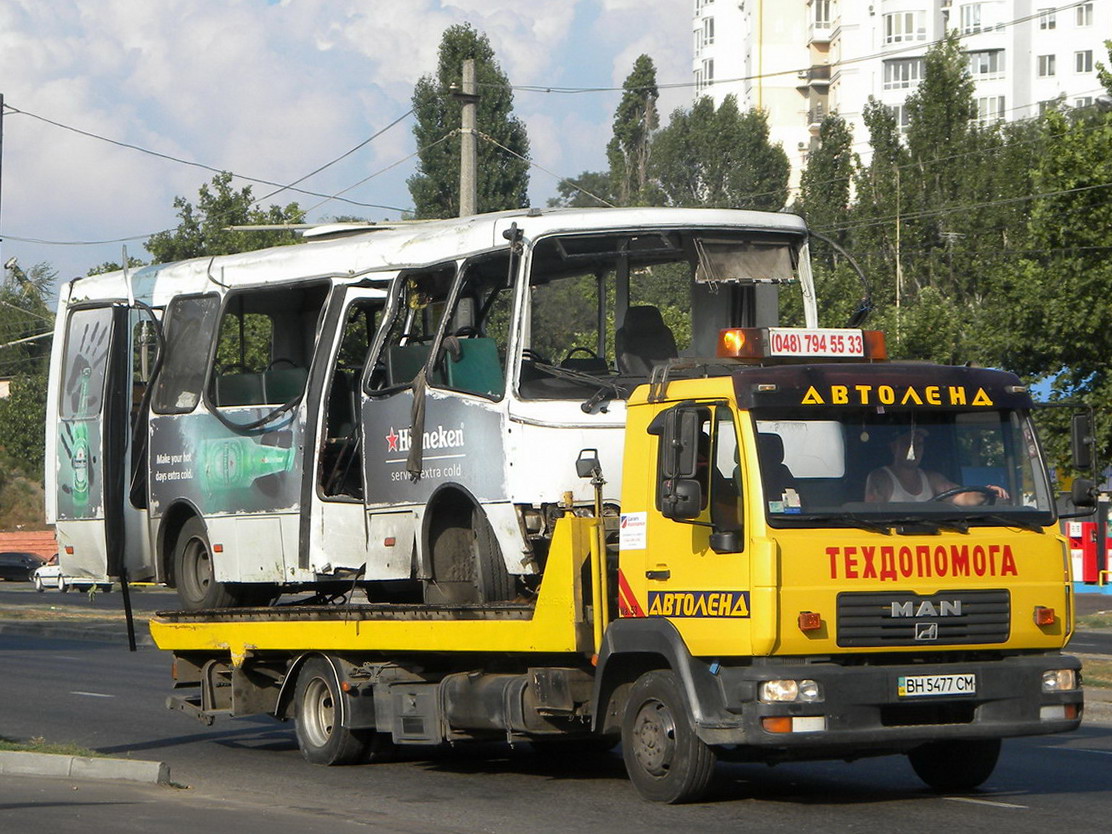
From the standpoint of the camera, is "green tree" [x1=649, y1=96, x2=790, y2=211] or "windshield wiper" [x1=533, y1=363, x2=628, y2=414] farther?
"green tree" [x1=649, y1=96, x2=790, y2=211]

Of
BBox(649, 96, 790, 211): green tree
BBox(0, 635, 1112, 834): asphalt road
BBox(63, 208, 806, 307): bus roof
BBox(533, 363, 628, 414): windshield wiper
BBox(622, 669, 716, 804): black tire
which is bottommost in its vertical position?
BBox(0, 635, 1112, 834): asphalt road

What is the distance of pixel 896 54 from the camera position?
90.3 m

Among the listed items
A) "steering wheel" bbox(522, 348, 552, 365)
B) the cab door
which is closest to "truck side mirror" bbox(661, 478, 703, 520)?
"steering wheel" bbox(522, 348, 552, 365)

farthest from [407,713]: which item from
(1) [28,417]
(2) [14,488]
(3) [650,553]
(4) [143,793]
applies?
(2) [14,488]

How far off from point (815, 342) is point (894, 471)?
3.52 ft

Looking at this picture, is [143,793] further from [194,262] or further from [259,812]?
[194,262]

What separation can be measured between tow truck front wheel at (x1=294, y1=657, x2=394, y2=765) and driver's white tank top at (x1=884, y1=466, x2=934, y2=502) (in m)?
4.71

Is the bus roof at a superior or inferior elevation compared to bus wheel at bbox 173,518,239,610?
superior

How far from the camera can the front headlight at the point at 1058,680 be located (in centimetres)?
936

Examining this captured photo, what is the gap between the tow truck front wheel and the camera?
40.8 ft

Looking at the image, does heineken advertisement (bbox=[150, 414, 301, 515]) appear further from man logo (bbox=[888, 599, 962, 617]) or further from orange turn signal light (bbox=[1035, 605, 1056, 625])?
orange turn signal light (bbox=[1035, 605, 1056, 625])

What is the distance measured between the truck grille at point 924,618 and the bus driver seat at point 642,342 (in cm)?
270

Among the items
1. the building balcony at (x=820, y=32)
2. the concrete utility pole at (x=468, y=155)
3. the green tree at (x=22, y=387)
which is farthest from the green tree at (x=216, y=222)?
the building balcony at (x=820, y=32)

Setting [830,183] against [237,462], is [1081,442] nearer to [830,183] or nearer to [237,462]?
[237,462]
